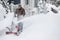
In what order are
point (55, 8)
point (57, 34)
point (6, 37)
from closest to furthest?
1. point (6, 37)
2. point (57, 34)
3. point (55, 8)

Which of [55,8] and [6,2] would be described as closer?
[6,2]

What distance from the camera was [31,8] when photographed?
1.04 meters

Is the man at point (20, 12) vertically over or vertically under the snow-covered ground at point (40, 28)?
over

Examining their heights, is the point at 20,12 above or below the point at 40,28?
above

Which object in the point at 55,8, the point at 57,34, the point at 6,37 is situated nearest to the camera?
the point at 6,37

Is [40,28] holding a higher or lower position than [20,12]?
lower

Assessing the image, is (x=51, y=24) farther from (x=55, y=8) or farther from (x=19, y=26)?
(x=19, y=26)

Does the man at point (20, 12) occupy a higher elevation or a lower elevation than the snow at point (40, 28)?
higher

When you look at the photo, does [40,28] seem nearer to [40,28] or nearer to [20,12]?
[40,28]

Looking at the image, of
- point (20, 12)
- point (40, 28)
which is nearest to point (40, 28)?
point (40, 28)

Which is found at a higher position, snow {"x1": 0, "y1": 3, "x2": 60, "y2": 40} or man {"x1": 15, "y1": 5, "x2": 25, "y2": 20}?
man {"x1": 15, "y1": 5, "x2": 25, "y2": 20}

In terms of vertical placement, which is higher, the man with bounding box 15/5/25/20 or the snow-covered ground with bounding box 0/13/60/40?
the man with bounding box 15/5/25/20

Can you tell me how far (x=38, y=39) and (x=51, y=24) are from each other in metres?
0.22

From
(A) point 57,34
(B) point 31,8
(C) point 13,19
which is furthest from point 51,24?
(C) point 13,19
